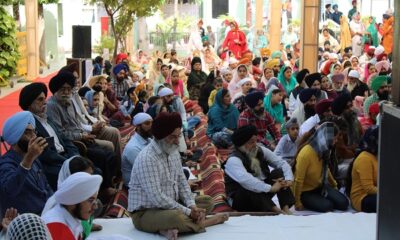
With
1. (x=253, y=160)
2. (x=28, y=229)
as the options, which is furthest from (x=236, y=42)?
(x=28, y=229)

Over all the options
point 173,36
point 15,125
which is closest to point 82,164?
point 15,125

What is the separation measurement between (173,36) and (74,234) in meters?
17.4

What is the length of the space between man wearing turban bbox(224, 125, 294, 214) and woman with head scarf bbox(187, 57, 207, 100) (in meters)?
6.81

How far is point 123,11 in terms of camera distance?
52.4 ft

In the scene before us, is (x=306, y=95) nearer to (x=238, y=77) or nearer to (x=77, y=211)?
(x=238, y=77)

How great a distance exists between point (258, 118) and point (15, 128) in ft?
11.0

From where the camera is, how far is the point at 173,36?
20.8m

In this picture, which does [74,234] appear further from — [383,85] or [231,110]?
[383,85]

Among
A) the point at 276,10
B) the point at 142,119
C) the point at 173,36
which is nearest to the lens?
the point at 142,119

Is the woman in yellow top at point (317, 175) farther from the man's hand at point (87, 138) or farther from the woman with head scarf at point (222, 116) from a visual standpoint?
the woman with head scarf at point (222, 116)

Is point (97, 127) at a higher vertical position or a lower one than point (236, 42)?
lower

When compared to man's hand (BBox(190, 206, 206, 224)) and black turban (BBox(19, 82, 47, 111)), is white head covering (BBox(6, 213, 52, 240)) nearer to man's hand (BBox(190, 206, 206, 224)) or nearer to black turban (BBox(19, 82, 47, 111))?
man's hand (BBox(190, 206, 206, 224))

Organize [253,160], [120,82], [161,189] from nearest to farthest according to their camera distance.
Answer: [161,189], [253,160], [120,82]

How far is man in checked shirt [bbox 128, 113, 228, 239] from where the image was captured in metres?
4.82
